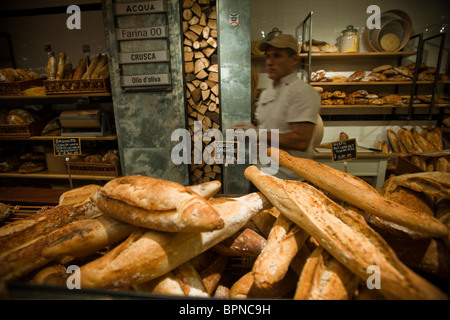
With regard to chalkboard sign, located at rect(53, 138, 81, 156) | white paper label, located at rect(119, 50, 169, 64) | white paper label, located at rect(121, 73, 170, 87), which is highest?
white paper label, located at rect(119, 50, 169, 64)

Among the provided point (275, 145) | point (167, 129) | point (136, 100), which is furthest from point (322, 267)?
point (136, 100)

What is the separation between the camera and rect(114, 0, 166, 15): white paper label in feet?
8.91

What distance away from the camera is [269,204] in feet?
3.08

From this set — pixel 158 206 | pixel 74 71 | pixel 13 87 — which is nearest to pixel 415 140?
pixel 158 206

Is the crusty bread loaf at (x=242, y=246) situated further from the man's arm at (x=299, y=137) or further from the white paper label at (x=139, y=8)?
the white paper label at (x=139, y=8)

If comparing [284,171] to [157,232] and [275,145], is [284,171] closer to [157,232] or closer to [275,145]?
[275,145]

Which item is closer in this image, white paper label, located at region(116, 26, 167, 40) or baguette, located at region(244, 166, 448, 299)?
baguette, located at region(244, 166, 448, 299)

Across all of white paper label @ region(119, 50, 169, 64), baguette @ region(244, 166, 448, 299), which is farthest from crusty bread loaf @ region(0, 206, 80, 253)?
white paper label @ region(119, 50, 169, 64)

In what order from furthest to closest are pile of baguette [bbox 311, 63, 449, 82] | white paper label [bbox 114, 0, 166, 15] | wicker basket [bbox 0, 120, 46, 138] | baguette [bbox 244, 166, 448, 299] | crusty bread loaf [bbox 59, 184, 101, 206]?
pile of baguette [bbox 311, 63, 449, 82]
wicker basket [bbox 0, 120, 46, 138]
white paper label [bbox 114, 0, 166, 15]
crusty bread loaf [bbox 59, 184, 101, 206]
baguette [bbox 244, 166, 448, 299]

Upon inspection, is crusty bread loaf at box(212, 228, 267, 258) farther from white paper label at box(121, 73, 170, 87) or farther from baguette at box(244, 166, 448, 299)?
white paper label at box(121, 73, 170, 87)

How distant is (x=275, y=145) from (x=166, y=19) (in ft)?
7.69

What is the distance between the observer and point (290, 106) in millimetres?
1677

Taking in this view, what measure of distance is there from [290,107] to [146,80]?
2.13 m

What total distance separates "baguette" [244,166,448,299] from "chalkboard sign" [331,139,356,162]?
2.57 feet
